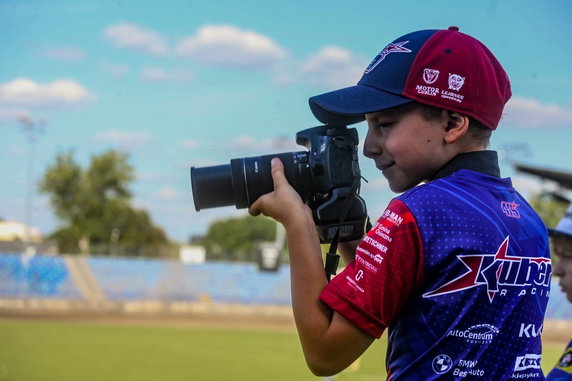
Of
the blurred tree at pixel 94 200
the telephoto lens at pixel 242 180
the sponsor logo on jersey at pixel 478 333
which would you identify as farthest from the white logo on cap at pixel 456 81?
the blurred tree at pixel 94 200

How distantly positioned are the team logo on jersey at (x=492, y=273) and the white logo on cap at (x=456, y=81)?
0.30 m

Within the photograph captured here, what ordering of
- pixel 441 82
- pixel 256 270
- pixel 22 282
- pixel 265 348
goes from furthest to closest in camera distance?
pixel 256 270 → pixel 22 282 → pixel 265 348 → pixel 441 82

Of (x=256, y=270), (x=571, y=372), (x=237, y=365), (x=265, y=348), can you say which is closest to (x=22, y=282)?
(x=256, y=270)

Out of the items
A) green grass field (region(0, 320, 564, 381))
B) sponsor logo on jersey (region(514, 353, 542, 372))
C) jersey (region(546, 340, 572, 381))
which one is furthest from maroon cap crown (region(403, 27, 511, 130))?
green grass field (region(0, 320, 564, 381))

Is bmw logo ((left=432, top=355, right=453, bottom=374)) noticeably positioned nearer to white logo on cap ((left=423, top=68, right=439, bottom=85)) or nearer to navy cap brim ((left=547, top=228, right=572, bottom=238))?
white logo on cap ((left=423, top=68, right=439, bottom=85))

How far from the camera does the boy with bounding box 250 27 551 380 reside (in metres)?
1.36

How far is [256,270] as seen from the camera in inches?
1235

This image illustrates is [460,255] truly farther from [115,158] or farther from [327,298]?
[115,158]

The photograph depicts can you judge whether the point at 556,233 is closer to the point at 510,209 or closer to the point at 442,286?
the point at 510,209

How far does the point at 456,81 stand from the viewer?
57.3 inches

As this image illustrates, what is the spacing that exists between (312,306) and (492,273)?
1.07 feet

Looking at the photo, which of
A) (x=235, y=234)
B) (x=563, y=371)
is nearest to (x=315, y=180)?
(x=563, y=371)

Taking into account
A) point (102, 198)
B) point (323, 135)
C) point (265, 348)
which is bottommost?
point (265, 348)

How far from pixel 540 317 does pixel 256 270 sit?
98.5 ft
